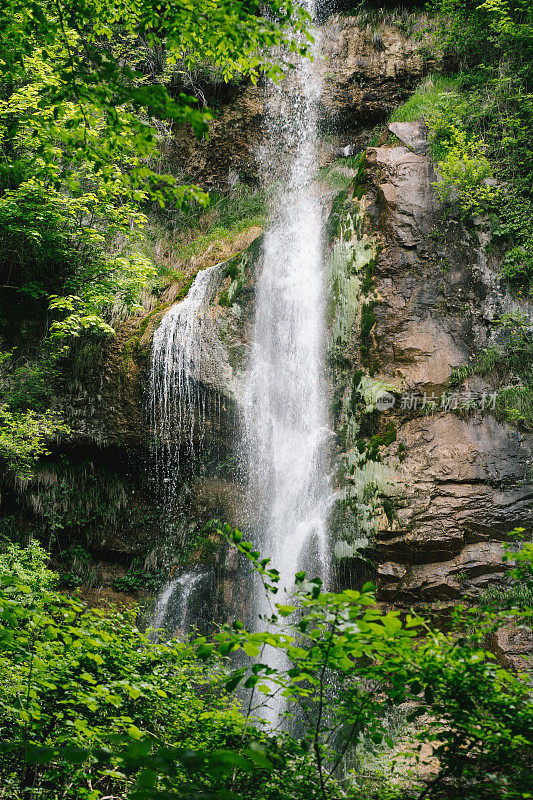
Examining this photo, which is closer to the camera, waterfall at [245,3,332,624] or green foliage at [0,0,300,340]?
green foliage at [0,0,300,340]

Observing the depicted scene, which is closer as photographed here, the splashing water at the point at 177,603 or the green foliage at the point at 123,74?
the green foliage at the point at 123,74

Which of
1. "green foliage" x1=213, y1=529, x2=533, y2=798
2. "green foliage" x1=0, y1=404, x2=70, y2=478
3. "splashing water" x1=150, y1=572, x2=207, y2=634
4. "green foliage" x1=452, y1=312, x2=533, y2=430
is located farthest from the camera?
"splashing water" x1=150, y1=572, x2=207, y2=634

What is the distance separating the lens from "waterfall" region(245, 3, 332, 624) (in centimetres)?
760

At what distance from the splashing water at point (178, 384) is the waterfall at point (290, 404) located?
0.90 m

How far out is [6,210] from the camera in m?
8.22

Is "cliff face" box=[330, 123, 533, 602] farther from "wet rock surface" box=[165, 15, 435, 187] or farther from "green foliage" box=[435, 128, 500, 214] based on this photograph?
"wet rock surface" box=[165, 15, 435, 187]

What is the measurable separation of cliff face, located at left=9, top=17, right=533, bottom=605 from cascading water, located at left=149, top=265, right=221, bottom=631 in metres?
0.19

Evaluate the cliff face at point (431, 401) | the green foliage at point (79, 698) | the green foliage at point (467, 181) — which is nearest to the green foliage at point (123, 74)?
the green foliage at point (79, 698)

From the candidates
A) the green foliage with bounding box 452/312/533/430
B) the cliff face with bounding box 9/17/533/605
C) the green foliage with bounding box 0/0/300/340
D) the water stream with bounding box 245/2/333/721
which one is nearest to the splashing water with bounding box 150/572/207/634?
the cliff face with bounding box 9/17/533/605

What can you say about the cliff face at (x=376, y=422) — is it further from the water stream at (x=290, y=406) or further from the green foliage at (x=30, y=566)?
the green foliage at (x=30, y=566)

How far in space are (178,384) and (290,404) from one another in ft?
6.35

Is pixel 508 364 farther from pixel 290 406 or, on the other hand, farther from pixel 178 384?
pixel 178 384

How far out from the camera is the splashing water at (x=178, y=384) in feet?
28.7

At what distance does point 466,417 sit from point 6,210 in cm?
767
